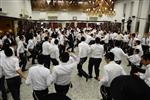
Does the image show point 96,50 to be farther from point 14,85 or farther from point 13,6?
point 13,6

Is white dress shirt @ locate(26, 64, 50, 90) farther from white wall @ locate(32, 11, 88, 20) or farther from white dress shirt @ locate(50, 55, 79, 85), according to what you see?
white wall @ locate(32, 11, 88, 20)

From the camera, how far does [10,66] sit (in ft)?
12.1

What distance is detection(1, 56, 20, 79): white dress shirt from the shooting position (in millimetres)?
3639

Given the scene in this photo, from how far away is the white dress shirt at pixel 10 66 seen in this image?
3.64 metres

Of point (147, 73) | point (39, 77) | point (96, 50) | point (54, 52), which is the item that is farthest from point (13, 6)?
point (147, 73)

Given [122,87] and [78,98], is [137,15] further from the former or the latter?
[122,87]

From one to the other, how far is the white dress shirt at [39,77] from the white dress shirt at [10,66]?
67cm

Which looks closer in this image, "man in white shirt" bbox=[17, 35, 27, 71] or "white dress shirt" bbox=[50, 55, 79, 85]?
"white dress shirt" bbox=[50, 55, 79, 85]

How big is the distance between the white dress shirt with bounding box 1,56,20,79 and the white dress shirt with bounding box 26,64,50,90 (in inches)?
26.5

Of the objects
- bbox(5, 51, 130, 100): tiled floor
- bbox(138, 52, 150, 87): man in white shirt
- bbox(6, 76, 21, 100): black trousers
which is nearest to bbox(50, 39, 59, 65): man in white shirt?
bbox(5, 51, 130, 100): tiled floor

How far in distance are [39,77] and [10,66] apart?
0.97 meters

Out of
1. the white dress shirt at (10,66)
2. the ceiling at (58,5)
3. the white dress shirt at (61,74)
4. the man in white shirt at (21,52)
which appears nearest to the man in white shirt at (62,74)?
the white dress shirt at (61,74)

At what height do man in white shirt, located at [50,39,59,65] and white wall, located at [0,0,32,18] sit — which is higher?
white wall, located at [0,0,32,18]

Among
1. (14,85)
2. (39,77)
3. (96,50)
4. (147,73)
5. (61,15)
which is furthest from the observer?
(61,15)
